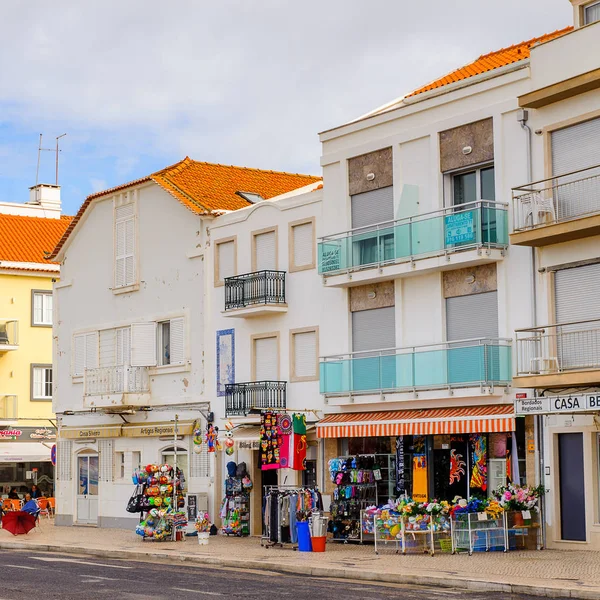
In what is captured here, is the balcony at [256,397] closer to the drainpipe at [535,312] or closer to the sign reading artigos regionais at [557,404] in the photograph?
the drainpipe at [535,312]

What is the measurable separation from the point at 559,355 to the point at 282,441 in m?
7.64

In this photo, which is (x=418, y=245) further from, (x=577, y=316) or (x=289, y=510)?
(x=289, y=510)

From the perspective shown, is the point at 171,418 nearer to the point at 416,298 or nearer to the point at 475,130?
the point at 416,298

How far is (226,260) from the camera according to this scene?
120 feet

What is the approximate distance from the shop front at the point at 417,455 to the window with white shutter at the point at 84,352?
11.7 m

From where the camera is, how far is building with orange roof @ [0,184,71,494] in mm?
54500

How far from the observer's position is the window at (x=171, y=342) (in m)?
38.1

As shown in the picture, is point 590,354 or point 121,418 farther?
point 121,418

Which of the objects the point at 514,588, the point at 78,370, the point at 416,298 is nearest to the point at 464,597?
the point at 514,588

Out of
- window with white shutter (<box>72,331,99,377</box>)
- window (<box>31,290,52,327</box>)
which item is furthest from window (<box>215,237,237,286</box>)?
window (<box>31,290,52,327</box>)

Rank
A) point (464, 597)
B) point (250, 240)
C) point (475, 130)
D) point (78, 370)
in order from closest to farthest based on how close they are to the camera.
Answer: point (464, 597), point (475, 130), point (250, 240), point (78, 370)

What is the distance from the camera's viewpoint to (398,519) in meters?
26.9

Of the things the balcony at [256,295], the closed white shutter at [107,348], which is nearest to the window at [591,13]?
the balcony at [256,295]

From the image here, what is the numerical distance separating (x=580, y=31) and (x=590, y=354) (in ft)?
22.3
